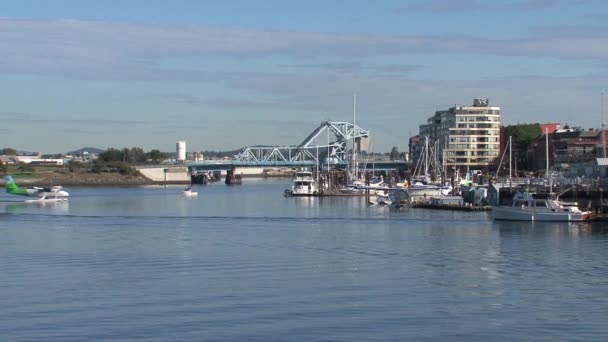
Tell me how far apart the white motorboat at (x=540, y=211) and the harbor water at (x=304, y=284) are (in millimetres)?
3357

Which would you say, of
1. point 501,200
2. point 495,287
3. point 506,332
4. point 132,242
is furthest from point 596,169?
point 506,332

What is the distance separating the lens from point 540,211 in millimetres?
55000

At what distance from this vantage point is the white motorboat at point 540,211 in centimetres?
5438

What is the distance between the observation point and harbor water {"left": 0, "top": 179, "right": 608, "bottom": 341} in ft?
69.8

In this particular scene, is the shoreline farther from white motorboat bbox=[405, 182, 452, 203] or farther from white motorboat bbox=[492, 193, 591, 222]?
white motorboat bbox=[492, 193, 591, 222]

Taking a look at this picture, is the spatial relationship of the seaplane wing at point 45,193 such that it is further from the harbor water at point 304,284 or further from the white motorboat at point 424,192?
the harbor water at point 304,284

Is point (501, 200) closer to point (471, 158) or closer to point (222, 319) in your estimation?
point (222, 319)

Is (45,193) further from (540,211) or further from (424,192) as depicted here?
(540,211)

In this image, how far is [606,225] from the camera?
2103 inches

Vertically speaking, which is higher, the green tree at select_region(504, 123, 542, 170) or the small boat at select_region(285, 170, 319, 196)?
the green tree at select_region(504, 123, 542, 170)

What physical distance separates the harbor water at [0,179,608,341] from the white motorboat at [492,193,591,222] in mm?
3357

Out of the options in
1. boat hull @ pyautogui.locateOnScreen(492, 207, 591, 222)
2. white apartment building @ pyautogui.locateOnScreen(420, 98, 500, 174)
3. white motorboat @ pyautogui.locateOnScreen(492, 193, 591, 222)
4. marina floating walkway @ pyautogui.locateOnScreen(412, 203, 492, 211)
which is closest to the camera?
boat hull @ pyautogui.locateOnScreen(492, 207, 591, 222)

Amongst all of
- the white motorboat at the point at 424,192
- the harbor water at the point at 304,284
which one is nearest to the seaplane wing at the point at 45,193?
the white motorboat at the point at 424,192

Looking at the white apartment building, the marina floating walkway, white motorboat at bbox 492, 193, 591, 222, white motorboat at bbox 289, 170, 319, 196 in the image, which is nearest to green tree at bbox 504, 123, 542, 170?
the white apartment building
